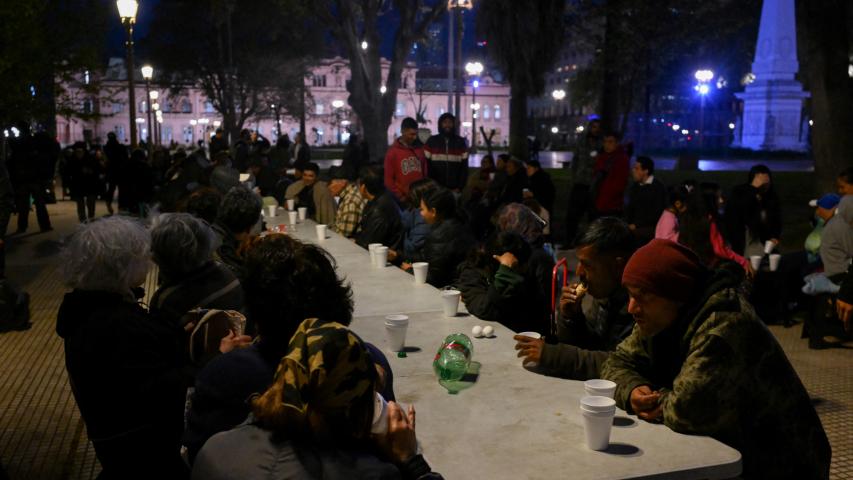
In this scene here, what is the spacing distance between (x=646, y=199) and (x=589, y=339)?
6.03 meters

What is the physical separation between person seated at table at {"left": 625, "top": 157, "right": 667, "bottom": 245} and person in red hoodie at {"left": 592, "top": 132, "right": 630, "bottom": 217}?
2.32 feet

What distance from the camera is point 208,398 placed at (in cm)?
233

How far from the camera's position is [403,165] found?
10.5m

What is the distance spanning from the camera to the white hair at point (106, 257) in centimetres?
290

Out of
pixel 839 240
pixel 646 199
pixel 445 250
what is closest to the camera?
pixel 445 250

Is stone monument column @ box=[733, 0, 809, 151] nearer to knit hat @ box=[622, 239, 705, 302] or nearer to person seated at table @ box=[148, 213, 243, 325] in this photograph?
person seated at table @ box=[148, 213, 243, 325]

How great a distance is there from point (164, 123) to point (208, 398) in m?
121

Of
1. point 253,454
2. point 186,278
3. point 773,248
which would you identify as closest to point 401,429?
point 253,454

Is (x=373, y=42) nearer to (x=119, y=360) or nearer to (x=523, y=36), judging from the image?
(x=523, y=36)

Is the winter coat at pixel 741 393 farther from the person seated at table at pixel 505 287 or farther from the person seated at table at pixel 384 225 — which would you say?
the person seated at table at pixel 384 225

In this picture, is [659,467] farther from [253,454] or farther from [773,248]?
[773,248]

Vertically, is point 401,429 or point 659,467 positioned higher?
point 401,429

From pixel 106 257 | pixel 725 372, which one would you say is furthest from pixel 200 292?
pixel 725 372


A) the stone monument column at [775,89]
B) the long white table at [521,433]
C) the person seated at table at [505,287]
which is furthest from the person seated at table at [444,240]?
the stone monument column at [775,89]
